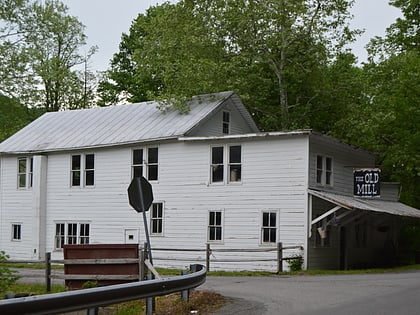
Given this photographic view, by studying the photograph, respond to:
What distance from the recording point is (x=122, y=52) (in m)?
61.1

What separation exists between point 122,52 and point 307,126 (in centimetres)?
2583

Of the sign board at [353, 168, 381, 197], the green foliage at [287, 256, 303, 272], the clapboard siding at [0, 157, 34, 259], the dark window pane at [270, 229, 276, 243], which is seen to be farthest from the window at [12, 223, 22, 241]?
the sign board at [353, 168, 381, 197]

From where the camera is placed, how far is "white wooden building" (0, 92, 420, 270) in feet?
91.0

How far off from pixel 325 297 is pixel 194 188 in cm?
1583

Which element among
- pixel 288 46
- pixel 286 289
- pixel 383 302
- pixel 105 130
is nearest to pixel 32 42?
pixel 105 130

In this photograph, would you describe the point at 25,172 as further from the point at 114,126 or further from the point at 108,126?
the point at 114,126

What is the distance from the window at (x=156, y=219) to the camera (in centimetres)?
3133

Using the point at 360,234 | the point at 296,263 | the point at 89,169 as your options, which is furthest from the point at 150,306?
the point at 89,169

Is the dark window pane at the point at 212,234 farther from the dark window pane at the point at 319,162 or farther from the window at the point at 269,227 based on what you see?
the dark window pane at the point at 319,162

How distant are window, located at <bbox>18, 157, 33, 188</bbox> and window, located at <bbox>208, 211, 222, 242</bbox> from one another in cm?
1155

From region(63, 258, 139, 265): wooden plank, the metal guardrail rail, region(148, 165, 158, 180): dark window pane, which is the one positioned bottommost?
region(63, 258, 139, 265): wooden plank

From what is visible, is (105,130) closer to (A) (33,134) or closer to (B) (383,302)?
(A) (33,134)

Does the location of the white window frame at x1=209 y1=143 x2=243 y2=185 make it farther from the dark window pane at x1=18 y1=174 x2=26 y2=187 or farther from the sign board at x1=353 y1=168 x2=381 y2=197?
the dark window pane at x1=18 y1=174 x2=26 y2=187

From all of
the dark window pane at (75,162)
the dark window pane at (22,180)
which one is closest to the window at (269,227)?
the dark window pane at (75,162)
